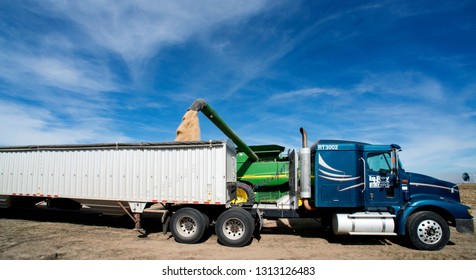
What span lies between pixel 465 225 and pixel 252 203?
6079mm

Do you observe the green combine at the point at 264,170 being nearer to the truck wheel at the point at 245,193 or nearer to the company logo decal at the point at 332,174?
the truck wheel at the point at 245,193

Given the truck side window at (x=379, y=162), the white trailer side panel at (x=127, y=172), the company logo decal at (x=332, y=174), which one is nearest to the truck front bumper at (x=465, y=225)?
the truck side window at (x=379, y=162)

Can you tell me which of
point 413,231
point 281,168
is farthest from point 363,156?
point 281,168

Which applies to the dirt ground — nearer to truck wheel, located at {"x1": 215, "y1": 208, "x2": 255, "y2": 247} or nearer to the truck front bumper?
truck wheel, located at {"x1": 215, "y1": 208, "x2": 255, "y2": 247}

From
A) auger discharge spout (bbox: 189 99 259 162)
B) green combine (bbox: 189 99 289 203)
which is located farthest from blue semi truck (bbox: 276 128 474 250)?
green combine (bbox: 189 99 289 203)

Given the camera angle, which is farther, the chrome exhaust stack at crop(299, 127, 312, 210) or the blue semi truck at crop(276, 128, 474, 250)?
the chrome exhaust stack at crop(299, 127, 312, 210)

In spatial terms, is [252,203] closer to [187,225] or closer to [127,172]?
[187,225]

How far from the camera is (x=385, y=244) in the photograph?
8.45 metres

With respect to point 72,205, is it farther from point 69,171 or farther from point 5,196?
point 5,196

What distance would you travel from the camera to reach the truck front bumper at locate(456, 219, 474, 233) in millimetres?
7742

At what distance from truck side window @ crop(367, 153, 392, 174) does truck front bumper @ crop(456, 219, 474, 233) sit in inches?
91.7

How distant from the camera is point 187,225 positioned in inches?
334

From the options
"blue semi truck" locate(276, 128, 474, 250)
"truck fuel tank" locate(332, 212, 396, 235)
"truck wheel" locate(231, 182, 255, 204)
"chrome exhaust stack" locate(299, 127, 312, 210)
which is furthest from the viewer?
"truck wheel" locate(231, 182, 255, 204)

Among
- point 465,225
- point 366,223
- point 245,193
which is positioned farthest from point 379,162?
point 245,193
